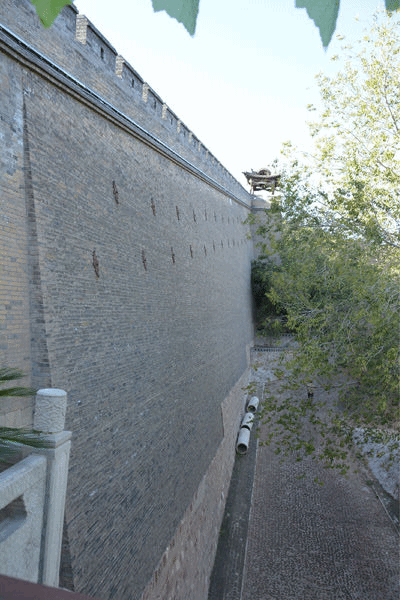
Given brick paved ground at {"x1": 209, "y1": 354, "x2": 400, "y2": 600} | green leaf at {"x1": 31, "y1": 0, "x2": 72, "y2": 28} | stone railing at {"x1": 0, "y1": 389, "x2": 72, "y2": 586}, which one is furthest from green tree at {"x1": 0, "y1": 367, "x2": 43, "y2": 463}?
brick paved ground at {"x1": 209, "y1": 354, "x2": 400, "y2": 600}

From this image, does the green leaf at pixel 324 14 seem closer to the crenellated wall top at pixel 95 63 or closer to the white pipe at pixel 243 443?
the crenellated wall top at pixel 95 63

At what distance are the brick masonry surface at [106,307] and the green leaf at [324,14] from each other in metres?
3.73

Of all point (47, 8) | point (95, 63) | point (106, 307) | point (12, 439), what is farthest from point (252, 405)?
point (47, 8)

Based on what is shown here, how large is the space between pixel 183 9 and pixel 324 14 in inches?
16.8

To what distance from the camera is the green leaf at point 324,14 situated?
4.45 feet

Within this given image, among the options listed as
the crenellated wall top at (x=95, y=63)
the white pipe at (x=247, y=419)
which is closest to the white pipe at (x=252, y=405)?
the white pipe at (x=247, y=419)

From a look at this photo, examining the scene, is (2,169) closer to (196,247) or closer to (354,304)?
(354,304)

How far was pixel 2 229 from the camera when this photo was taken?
4363mm

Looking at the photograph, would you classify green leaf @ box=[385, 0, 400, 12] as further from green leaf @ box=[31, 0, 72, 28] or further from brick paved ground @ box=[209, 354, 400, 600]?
brick paved ground @ box=[209, 354, 400, 600]

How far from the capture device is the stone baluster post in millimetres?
3193

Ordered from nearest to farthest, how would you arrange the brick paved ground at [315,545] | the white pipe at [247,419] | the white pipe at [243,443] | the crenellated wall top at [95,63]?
the crenellated wall top at [95,63]
the brick paved ground at [315,545]
the white pipe at [243,443]
the white pipe at [247,419]

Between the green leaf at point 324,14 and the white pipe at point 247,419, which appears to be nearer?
the green leaf at point 324,14

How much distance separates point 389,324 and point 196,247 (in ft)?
17.7

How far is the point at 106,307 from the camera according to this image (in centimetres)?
603
